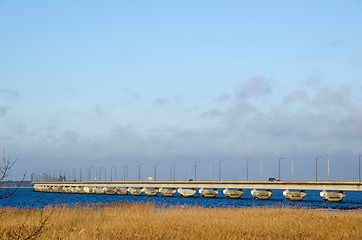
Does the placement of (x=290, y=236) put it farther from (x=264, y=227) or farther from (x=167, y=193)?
(x=167, y=193)

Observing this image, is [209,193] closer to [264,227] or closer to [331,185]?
[331,185]

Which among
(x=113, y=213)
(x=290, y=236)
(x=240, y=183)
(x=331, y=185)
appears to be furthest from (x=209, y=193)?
(x=290, y=236)

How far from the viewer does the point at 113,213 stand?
38.6m

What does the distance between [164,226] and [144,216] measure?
940cm

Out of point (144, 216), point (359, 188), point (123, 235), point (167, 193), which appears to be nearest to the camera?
point (123, 235)

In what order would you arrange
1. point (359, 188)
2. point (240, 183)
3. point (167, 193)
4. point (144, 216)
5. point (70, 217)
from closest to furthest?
point (70, 217), point (144, 216), point (359, 188), point (240, 183), point (167, 193)

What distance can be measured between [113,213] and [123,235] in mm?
15876

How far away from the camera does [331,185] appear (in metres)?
129

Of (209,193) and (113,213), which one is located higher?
(113,213)

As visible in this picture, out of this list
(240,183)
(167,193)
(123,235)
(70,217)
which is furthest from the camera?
(167,193)

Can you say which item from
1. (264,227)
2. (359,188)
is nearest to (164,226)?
(264,227)

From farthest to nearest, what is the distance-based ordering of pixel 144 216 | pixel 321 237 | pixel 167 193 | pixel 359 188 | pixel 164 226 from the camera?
pixel 167 193 < pixel 359 188 < pixel 144 216 < pixel 164 226 < pixel 321 237

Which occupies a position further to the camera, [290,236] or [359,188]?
[359,188]

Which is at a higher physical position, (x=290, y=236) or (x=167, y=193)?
(x=290, y=236)
